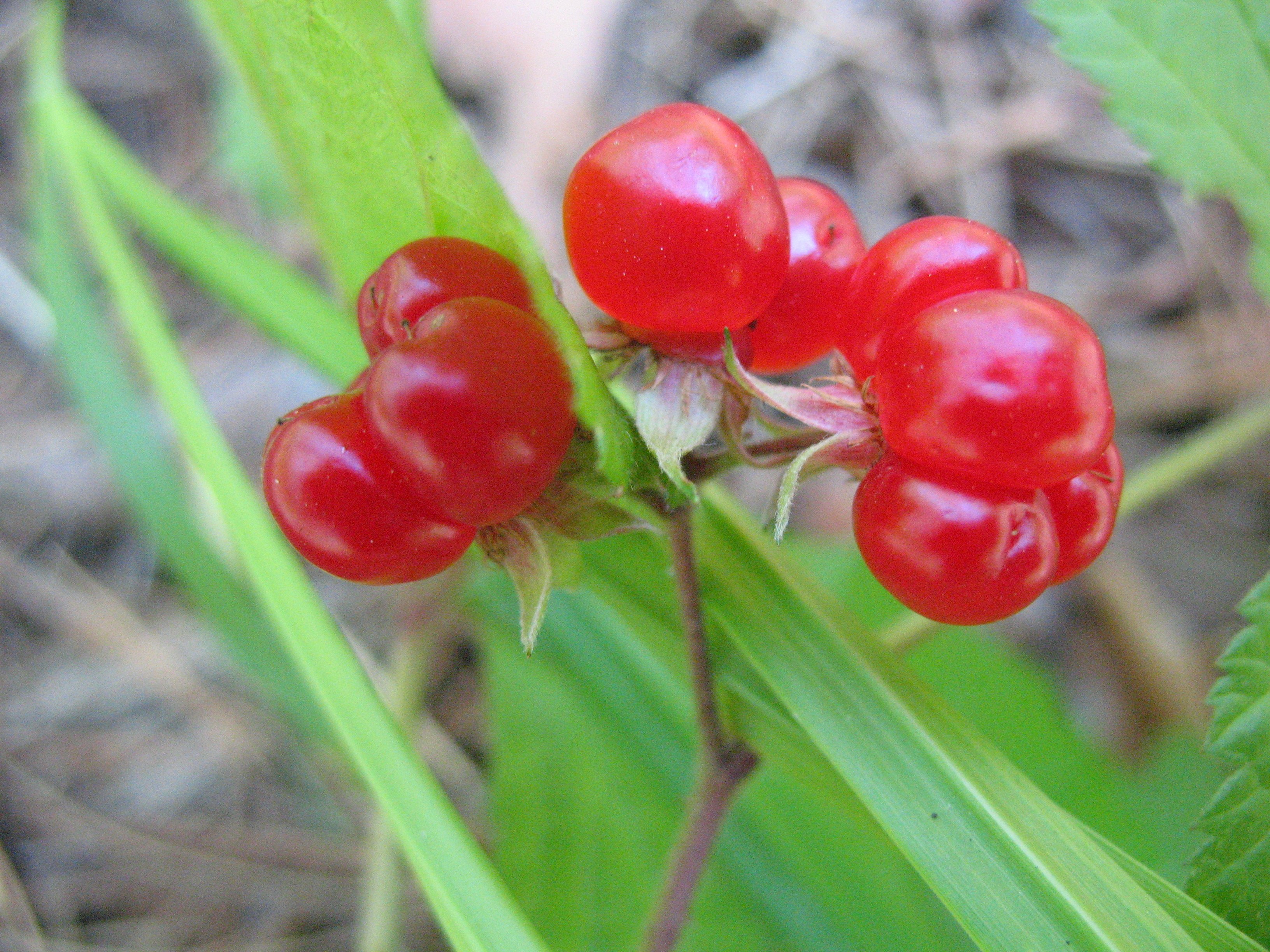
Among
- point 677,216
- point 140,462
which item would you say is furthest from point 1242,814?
point 140,462

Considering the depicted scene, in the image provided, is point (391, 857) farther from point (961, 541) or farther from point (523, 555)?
point (961, 541)

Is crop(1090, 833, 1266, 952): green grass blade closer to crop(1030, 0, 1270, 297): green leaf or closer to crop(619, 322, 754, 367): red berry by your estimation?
crop(619, 322, 754, 367): red berry

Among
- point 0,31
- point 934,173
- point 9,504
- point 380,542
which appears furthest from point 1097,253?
point 0,31

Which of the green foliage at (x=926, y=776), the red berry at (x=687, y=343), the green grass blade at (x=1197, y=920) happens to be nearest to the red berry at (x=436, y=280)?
the red berry at (x=687, y=343)

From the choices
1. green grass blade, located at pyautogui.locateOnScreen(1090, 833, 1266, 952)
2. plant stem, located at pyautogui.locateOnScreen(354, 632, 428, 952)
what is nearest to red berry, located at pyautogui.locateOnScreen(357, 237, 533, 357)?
green grass blade, located at pyautogui.locateOnScreen(1090, 833, 1266, 952)

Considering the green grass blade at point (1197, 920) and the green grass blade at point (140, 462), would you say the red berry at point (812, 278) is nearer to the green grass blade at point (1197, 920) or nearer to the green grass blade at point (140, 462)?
the green grass blade at point (1197, 920)

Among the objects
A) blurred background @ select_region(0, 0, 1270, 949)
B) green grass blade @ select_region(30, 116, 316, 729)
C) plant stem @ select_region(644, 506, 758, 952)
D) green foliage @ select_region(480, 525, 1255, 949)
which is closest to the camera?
plant stem @ select_region(644, 506, 758, 952)
